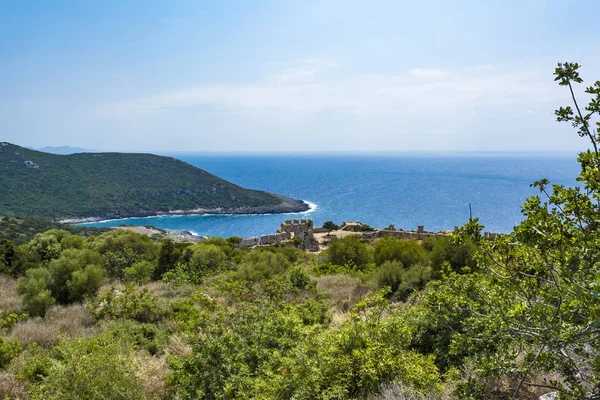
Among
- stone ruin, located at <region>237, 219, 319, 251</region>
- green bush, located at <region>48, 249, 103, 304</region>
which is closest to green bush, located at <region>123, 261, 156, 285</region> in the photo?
green bush, located at <region>48, 249, 103, 304</region>

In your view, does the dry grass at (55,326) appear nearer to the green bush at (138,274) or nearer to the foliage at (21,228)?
the green bush at (138,274)

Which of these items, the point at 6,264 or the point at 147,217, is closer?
the point at 6,264

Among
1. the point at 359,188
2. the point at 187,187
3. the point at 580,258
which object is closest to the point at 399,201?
the point at 359,188

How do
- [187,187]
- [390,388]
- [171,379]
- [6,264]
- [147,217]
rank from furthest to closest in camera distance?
[187,187] → [147,217] → [6,264] → [171,379] → [390,388]

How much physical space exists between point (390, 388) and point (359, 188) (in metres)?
135

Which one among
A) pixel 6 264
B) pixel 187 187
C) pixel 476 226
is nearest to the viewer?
pixel 476 226

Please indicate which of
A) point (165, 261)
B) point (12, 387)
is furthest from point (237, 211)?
point (12, 387)

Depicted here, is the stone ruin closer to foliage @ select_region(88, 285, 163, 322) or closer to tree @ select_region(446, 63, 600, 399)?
foliage @ select_region(88, 285, 163, 322)

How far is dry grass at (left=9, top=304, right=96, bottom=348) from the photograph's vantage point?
276 inches

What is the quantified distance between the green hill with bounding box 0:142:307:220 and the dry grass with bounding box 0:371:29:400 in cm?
9167

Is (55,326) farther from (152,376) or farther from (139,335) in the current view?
(152,376)

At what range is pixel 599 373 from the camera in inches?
98.2

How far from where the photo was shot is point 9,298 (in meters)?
9.91

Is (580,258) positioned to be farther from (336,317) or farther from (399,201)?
(399,201)
